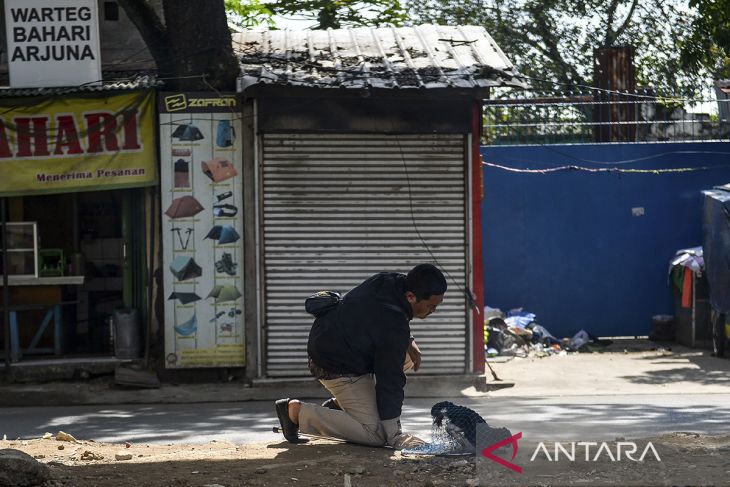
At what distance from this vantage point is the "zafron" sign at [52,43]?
1178 cm

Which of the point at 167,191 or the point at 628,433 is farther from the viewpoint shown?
the point at 167,191

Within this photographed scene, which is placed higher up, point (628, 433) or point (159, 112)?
point (159, 112)

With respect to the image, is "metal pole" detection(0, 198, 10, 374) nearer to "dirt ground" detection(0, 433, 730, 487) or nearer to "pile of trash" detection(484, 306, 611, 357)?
"dirt ground" detection(0, 433, 730, 487)

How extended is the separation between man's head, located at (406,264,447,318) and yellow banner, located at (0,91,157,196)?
5254mm

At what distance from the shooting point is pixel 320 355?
25.9 feet

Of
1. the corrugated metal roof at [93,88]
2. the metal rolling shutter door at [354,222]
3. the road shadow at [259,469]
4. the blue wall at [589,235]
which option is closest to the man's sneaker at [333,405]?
the road shadow at [259,469]

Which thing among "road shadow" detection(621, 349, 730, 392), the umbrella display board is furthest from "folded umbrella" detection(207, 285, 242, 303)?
"road shadow" detection(621, 349, 730, 392)

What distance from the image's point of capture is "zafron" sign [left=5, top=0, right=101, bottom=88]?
38.7 ft

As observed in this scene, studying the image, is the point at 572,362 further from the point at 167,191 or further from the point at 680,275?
the point at 167,191

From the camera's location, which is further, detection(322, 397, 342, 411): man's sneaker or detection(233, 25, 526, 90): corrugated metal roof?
detection(233, 25, 526, 90): corrugated metal roof

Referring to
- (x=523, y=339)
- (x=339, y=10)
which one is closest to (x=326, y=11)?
(x=339, y=10)

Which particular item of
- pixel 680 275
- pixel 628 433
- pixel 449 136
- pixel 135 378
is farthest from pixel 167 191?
pixel 680 275

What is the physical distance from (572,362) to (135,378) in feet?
19.6

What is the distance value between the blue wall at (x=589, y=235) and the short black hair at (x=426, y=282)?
920 cm
